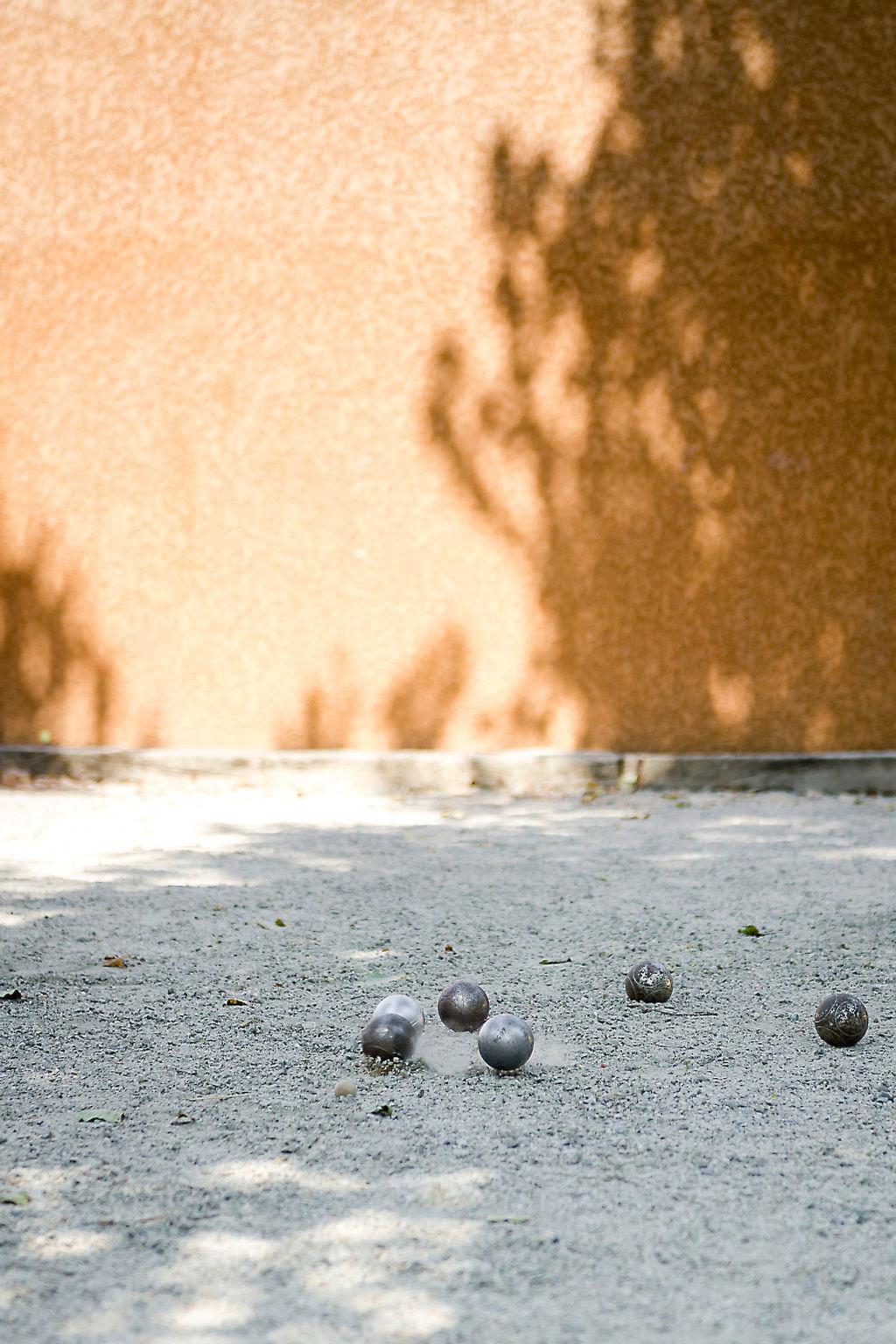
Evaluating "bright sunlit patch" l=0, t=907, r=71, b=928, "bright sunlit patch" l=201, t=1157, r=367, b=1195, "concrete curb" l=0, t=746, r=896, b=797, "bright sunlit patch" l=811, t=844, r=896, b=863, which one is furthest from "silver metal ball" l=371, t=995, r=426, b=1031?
"concrete curb" l=0, t=746, r=896, b=797

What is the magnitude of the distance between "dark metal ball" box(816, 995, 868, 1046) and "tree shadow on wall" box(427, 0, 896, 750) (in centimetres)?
401

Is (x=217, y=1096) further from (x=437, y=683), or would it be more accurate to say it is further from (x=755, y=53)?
(x=755, y=53)

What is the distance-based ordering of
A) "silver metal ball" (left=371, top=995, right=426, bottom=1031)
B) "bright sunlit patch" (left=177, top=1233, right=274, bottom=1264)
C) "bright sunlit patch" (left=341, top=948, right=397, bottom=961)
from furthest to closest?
1. "bright sunlit patch" (left=341, top=948, right=397, bottom=961)
2. "silver metal ball" (left=371, top=995, right=426, bottom=1031)
3. "bright sunlit patch" (left=177, top=1233, right=274, bottom=1264)

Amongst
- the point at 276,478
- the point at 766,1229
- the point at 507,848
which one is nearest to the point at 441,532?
the point at 276,478

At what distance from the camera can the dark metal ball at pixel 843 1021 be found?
3.13 m

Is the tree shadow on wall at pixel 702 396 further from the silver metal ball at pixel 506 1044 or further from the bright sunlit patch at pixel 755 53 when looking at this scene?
the silver metal ball at pixel 506 1044

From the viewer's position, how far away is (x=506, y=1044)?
9.68 feet

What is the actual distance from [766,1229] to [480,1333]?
0.60 metres

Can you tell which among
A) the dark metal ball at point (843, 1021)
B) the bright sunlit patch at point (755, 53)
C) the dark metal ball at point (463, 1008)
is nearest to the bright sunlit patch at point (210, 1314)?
the dark metal ball at point (463, 1008)

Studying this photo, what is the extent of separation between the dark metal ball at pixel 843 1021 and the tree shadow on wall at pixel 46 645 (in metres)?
5.14

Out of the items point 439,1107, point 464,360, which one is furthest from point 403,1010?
point 464,360

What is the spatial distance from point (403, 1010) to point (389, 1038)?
0.34 feet

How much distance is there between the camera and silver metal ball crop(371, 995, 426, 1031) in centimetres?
307

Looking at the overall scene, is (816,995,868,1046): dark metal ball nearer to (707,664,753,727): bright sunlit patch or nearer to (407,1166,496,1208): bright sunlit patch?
(407,1166,496,1208): bright sunlit patch
